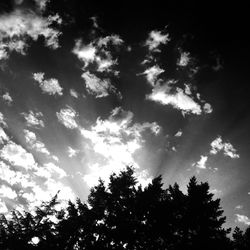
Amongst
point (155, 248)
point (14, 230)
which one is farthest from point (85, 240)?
point (14, 230)

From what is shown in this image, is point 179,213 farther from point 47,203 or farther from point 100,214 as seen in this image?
point 47,203

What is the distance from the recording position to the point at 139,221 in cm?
1697

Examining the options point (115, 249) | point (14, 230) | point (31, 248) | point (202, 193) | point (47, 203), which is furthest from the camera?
point (47, 203)

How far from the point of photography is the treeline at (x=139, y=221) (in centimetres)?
1586

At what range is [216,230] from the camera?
16.0 meters

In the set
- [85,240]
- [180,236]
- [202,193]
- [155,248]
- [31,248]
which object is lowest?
[31,248]

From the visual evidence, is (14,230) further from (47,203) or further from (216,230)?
(216,230)

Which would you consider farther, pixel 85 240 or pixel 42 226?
pixel 42 226

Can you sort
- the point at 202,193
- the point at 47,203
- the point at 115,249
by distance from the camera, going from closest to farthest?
the point at 115,249 < the point at 202,193 < the point at 47,203

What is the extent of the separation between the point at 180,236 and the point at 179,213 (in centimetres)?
177

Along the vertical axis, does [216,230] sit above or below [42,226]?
above

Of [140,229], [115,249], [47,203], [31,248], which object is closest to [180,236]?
[140,229]

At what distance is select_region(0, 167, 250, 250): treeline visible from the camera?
15859 millimetres

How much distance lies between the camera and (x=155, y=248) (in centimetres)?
1593
